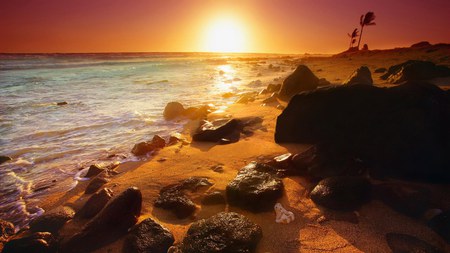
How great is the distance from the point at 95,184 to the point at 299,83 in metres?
7.64

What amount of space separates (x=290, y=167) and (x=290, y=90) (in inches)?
233

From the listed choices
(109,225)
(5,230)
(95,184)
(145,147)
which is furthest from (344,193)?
(5,230)

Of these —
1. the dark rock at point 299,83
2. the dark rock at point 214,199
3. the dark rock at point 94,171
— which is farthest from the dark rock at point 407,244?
the dark rock at point 299,83

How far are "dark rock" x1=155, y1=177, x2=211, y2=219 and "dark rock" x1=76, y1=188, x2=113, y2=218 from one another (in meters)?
0.70

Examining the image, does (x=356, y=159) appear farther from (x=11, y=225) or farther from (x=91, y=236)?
(x=11, y=225)

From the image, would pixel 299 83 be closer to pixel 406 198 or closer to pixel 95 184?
pixel 406 198

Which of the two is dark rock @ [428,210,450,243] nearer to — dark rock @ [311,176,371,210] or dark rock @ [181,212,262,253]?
dark rock @ [311,176,371,210]

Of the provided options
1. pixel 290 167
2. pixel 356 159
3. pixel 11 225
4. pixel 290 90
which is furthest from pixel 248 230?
pixel 290 90

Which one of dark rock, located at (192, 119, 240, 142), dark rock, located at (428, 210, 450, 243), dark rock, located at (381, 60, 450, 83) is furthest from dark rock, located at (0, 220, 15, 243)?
dark rock, located at (381, 60, 450, 83)

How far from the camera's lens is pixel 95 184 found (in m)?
4.09

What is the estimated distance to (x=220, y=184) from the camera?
3.82 metres

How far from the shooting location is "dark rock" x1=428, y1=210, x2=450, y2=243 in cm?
249

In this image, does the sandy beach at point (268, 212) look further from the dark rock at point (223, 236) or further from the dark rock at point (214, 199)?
the dark rock at point (223, 236)

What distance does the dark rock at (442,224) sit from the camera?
8.18ft
